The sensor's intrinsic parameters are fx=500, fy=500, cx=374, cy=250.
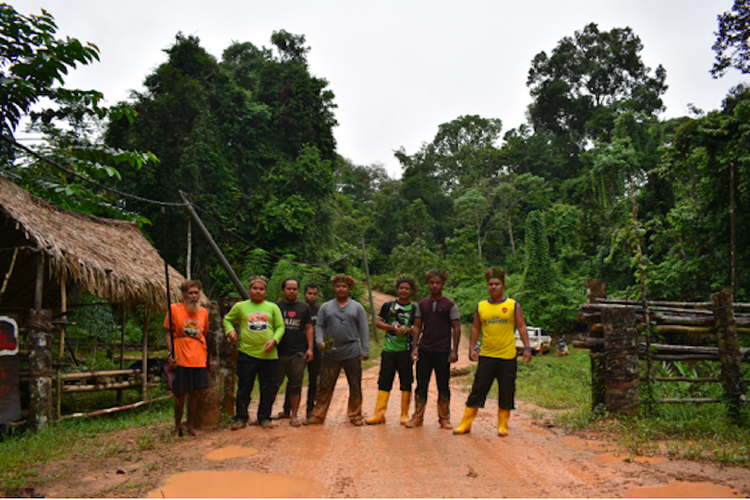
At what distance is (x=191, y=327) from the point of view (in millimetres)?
5680

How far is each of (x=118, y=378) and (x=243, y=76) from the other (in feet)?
74.2

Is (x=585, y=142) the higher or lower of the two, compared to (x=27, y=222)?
higher

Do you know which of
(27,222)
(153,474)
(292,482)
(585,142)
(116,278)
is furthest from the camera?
(585,142)

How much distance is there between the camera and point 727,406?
5711 millimetres

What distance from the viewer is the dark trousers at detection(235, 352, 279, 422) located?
592 cm

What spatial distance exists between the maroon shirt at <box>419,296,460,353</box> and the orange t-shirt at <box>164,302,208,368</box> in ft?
8.40

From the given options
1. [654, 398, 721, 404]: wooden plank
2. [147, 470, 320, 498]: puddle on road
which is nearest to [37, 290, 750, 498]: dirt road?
[147, 470, 320, 498]: puddle on road

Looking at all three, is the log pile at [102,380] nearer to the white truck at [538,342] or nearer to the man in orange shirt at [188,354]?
the man in orange shirt at [188,354]

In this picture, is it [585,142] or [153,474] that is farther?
[585,142]

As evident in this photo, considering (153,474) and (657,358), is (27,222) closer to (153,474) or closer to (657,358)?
(153,474)

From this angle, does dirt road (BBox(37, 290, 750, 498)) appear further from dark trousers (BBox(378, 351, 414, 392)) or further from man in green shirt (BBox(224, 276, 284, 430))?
dark trousers (BBox(378, 351, 414, 392))

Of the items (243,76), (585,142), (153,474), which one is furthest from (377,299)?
(153,474)

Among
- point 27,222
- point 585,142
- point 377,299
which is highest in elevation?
point 585,142

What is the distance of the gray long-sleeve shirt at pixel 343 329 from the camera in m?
6.12
